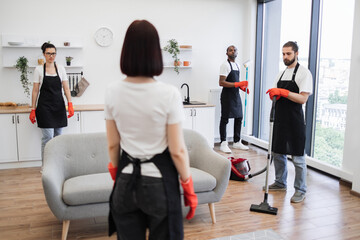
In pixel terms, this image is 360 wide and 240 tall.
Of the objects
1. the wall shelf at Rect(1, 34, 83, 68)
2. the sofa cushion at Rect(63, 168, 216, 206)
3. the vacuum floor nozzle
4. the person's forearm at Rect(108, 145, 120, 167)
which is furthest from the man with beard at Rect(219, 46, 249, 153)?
the person's forearm at Rect(108, 145, 120, 167)

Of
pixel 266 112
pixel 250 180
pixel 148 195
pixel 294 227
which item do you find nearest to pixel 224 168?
pixel 294 227

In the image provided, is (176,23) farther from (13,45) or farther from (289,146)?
(289,146)

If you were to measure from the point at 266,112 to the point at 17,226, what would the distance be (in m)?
4.22

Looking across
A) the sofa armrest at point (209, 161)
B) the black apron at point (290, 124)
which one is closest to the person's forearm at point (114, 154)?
the sofa armrest at point (209, 161)

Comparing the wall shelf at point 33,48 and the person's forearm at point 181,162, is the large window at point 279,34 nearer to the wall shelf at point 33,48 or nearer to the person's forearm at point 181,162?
the wall shelf at point 33,48

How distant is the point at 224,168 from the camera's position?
2869 mm

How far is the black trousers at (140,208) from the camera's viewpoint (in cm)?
137

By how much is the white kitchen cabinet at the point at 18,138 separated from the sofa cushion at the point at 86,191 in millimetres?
2005

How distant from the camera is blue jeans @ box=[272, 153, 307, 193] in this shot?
3410mm

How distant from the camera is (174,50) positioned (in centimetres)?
548

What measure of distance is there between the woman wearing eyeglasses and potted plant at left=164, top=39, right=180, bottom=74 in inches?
73.5

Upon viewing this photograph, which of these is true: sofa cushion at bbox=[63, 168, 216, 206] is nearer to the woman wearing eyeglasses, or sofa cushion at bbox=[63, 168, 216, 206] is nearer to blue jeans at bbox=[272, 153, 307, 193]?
blue jeans at bbox=[272, 153, 307, 193]

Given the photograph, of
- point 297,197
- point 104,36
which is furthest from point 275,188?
point 104,36

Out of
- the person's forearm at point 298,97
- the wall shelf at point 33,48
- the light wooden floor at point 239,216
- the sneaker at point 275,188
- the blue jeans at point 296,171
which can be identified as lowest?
the light wooden floor at point 239,216
